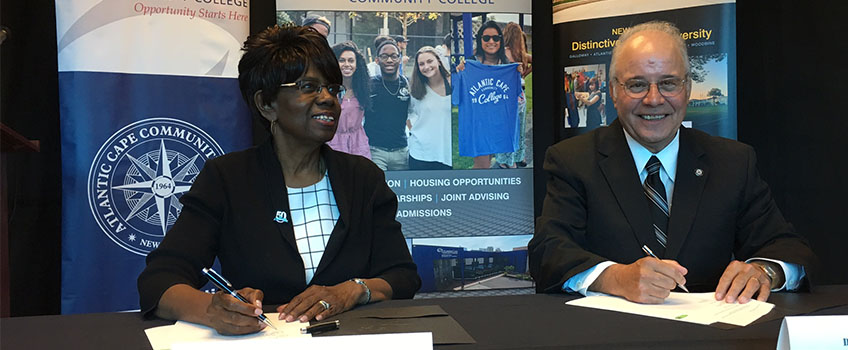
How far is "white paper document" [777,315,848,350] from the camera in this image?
4.05 ft

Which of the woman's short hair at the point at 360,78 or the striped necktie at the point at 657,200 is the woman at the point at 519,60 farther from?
the striped necktie at the point at 657,200

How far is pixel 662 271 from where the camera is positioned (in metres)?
1.71

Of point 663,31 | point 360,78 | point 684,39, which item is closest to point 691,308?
point 663,31

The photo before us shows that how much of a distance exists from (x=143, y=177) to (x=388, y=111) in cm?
137

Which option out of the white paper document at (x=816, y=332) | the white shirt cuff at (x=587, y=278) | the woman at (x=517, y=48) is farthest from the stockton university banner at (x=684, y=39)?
the white paper document at (x=816, y=332)

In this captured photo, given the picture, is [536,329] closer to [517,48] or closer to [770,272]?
[770,272]

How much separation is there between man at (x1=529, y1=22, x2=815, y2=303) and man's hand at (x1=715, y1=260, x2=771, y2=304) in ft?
0.70

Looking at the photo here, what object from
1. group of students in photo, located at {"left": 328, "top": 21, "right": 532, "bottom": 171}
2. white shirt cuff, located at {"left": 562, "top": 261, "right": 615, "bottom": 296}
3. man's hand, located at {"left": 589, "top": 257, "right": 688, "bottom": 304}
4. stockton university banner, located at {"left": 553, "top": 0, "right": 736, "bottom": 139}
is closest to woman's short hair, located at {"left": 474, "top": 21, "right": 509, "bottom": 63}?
group of students in photo, located at {"left": 328, "top": 21, "right": 532, "bottom": 171}

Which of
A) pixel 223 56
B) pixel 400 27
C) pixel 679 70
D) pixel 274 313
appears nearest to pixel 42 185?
pixel 223 56

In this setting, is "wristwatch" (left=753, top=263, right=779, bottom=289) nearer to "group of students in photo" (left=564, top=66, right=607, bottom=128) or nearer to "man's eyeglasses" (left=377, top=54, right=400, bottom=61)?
"group of students in photo" (left=564, top=66, right=607, bottom=128)

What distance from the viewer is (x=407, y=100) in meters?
4.20

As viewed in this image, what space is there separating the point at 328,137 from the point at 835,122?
2941 millimetres

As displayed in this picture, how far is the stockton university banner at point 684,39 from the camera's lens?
12.9 ft

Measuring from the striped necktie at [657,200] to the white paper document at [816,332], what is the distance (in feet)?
2.87
